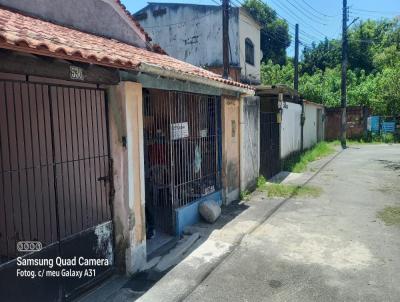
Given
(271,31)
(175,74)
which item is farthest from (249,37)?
(271,31)

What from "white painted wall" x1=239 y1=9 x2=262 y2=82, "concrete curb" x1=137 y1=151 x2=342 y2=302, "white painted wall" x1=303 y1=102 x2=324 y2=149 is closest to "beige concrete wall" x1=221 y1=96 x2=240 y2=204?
"concrete curb" x1=137 y1=151 x2=342 y2=302

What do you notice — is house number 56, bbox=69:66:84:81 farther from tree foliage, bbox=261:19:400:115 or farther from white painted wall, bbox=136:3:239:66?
tree foliage, bbox=261:19:400:115

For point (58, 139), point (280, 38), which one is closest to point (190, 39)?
point (58, 139)

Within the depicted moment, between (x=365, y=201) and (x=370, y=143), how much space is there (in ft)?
60.2

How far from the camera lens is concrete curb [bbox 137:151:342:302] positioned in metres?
4.64

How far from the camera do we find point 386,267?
5.28m

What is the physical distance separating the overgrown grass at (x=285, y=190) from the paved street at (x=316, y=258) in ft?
1.82

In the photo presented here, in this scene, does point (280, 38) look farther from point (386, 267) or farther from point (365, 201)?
point (386, 267)

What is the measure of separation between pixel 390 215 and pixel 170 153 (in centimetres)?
486

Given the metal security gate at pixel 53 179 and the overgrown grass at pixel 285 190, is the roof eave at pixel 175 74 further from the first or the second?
the overgrown grass at pixel 285 190

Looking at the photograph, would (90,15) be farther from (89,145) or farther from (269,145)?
(269,145)

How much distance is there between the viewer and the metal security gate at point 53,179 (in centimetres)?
489

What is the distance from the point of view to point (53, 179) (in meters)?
4.70

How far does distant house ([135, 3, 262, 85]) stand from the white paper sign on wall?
1170 centimetres
